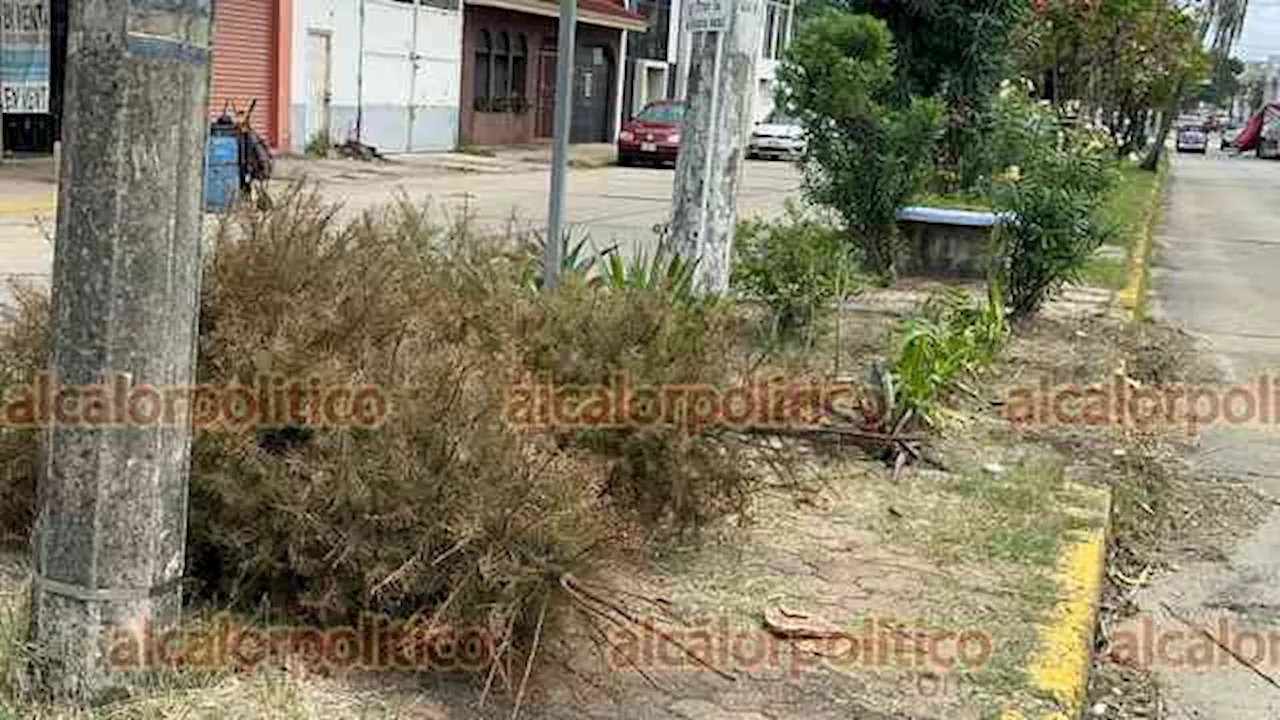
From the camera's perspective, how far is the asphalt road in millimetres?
4695

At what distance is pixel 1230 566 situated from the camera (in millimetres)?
5906

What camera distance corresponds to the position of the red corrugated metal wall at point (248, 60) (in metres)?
23.2

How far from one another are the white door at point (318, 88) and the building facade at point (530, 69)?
5108 millimetres

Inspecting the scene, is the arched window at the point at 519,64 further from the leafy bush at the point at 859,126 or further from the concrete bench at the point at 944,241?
the leafy bush at the point at 859,126

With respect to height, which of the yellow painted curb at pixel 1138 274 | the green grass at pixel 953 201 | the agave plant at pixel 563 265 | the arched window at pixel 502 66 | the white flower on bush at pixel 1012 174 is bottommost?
the yellow painted curb at pixel 1138 274

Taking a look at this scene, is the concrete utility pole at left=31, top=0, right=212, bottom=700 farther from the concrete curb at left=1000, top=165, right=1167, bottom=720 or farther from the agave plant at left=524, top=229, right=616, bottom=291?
the concrete curb at left=1000, top=165, right=1167, bottom=720

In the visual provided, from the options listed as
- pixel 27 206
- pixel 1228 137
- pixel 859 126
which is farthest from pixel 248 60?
pixel 1228 137

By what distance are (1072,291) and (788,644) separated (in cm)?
926

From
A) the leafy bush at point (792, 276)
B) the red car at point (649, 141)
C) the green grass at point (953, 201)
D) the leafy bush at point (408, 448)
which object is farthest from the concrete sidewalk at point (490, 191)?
the leafy bush at point (408, 448)

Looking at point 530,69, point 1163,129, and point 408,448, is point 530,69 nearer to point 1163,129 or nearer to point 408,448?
point 1163,129

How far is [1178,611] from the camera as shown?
5.39 metres

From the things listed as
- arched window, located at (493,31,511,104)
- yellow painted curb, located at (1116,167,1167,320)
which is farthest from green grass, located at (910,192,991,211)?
arched window, located at (493,31,511,104)

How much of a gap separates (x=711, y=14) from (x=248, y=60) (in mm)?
18204

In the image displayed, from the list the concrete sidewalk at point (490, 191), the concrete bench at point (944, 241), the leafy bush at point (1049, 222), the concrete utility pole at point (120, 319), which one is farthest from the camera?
the concrete sidewalk at point (490, 191)
